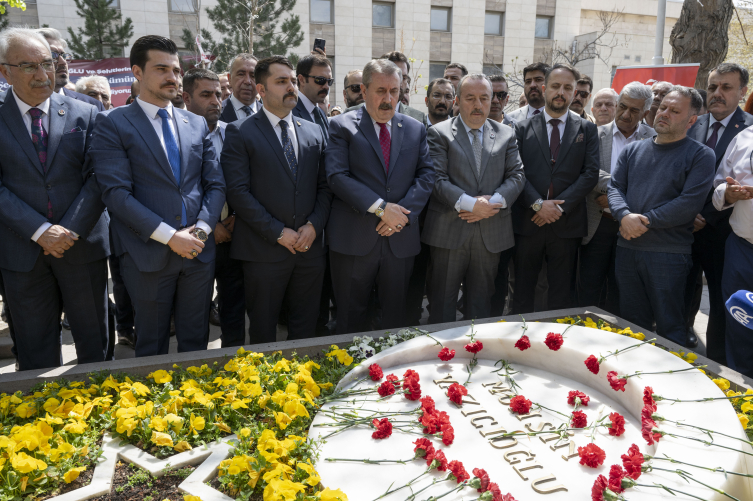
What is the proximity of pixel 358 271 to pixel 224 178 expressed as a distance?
124cm

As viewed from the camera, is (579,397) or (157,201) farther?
(157,201)

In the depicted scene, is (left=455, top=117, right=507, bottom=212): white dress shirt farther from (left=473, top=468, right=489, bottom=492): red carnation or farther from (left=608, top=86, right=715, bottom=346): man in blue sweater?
(left=473, top=468, right=489, bottom=492): red carnation

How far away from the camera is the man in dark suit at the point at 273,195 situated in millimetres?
4043

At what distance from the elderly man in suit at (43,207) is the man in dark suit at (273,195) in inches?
38.7

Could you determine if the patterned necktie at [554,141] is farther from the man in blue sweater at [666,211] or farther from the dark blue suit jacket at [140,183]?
the dark blue suit jacket at [140,183]

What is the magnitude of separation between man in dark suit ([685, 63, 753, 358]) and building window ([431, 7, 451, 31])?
870 inches

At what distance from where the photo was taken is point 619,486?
7.09ft

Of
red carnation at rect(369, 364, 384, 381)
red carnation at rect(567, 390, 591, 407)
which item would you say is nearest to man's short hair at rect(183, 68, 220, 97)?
red carnation at rect(369, 364, 384, 381)

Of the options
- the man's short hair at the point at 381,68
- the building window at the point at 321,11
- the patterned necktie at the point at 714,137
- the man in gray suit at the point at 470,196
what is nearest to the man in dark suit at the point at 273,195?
the man's short hair at the point at 381,68

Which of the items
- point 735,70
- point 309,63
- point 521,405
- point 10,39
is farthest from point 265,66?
point 735,70

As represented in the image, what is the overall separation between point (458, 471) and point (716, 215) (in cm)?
355

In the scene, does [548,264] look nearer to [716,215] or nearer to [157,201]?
[716,215]

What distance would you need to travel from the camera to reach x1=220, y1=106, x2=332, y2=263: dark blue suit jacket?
13.2 feet

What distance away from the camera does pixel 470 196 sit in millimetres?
4426
